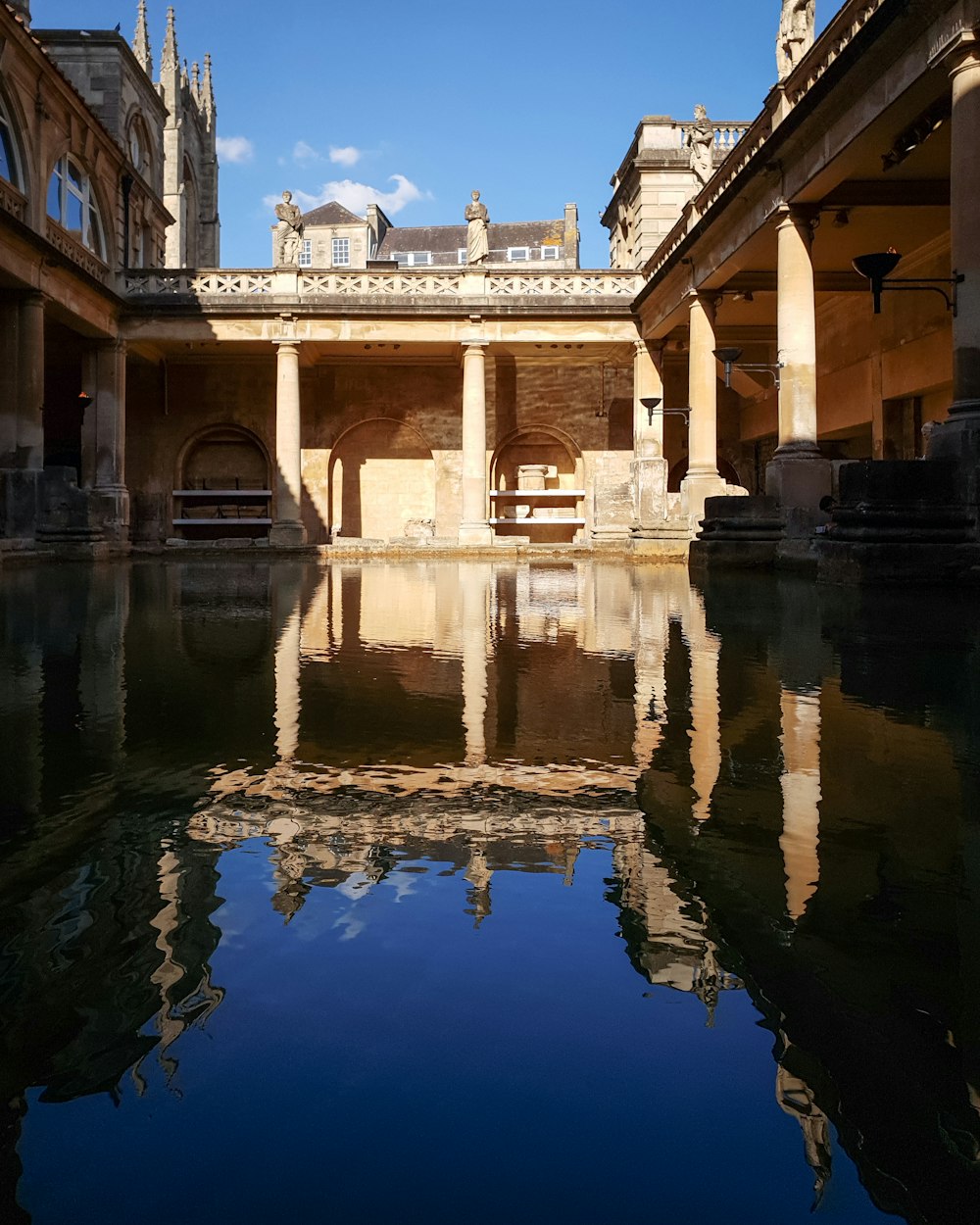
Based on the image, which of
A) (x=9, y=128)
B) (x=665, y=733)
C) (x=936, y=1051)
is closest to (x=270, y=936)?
(x=936, y=1051)

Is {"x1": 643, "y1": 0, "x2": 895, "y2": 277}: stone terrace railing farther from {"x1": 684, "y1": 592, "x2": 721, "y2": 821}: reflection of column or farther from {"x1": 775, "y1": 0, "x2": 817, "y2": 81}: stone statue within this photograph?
{"x1": 684, "y1": 592, "x2": 721, "y2": 821}: reflection of column

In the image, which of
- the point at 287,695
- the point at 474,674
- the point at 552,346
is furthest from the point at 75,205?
the point at 287,695

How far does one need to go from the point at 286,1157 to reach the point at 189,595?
8.67 metres

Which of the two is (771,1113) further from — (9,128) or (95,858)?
(9,128)

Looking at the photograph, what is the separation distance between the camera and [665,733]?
315 centimetres

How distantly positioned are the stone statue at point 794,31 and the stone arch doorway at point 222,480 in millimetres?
18811

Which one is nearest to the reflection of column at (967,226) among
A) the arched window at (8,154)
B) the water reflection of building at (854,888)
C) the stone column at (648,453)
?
the water reflection of building at (854,888)

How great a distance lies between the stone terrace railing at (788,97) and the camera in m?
11.3

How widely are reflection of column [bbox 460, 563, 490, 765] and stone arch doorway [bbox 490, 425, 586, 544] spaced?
20.5 m

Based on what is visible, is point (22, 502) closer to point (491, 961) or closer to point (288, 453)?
point (288, 453)

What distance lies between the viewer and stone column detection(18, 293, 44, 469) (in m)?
19.2

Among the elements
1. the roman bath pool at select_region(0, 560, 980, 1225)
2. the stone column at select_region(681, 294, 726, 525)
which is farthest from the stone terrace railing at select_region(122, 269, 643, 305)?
the roman bath pool at select_region(0, 560, 980, 1225)

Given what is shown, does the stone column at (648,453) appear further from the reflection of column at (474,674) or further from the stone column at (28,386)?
the reflection of column at (474,674)

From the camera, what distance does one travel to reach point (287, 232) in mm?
24594
